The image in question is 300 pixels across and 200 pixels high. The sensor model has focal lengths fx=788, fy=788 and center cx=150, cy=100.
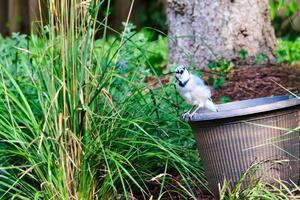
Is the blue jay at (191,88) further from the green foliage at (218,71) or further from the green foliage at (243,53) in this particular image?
the green foliage at (243,53)

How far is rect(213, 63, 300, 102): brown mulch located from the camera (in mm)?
6004

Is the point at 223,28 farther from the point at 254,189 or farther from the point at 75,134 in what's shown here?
the point at 254,189

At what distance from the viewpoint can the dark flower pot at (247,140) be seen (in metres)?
3.97

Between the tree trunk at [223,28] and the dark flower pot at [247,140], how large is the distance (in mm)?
2533

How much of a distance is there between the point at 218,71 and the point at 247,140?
8.42ft

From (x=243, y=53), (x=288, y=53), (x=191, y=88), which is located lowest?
(x=288, y=53)

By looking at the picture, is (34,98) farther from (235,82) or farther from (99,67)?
(235,82)

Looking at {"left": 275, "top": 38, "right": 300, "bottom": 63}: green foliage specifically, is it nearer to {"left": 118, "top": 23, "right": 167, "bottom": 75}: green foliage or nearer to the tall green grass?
{"left": 118, "top": 23, "right": 167, "bottom": 75}: green foliage

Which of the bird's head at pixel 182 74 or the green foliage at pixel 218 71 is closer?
the bird's head at pixel 182 74

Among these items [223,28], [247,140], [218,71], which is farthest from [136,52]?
[247,140]

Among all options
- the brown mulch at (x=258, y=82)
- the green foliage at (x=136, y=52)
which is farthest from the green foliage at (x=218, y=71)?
the green foliage at (x=136, y=52)

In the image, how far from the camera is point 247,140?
4.03m

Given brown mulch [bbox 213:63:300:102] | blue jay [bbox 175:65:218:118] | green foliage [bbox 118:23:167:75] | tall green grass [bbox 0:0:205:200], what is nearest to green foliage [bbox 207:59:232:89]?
brown mulch [bbox 213:63:300:102]

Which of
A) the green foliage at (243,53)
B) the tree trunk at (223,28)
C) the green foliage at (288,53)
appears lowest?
the green foliage at (288,53)
